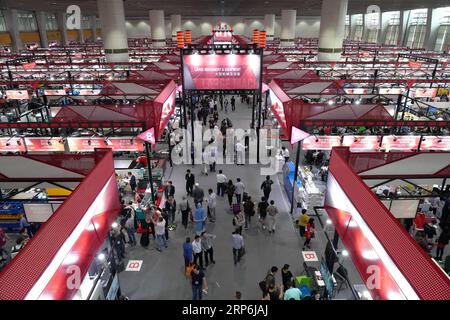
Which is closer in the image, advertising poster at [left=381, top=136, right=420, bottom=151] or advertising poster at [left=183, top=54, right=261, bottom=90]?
advertising poster at [left=381, top=136, right=420, bottom=151]

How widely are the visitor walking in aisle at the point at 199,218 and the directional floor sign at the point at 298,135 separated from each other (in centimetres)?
397

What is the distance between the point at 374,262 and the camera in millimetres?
5203

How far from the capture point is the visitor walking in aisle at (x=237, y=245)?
30.1ft

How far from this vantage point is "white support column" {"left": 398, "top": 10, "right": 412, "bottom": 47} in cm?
4784

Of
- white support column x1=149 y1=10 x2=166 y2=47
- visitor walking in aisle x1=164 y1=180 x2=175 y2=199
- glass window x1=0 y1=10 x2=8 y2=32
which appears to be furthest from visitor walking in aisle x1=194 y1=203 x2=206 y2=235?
glass window x1=0 y1=10 x2=8 y2=32

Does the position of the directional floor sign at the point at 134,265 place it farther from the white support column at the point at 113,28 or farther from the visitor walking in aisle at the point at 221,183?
the white support column at the point at 113,28

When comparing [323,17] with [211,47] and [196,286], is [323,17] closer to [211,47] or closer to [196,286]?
[211,47]

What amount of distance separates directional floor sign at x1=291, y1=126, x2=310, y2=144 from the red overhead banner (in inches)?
209

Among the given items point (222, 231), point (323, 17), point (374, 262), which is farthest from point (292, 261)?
point (323, 17)

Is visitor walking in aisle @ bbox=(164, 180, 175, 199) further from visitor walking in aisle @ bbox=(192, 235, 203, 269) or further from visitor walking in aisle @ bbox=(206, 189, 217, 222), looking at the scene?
visitor walking in aisle @ bbox=(192, 235, 203, 269)

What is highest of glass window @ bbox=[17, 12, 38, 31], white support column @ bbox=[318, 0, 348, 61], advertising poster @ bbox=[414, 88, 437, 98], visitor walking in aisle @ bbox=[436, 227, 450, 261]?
glass window @ bbox=[17, 12, 38, 31]

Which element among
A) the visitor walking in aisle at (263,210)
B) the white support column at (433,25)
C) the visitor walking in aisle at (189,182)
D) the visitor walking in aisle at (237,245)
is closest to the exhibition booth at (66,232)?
the visitor walking in aisle at (237,245)

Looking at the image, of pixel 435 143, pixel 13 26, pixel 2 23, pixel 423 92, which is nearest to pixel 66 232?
pixel 435 143
